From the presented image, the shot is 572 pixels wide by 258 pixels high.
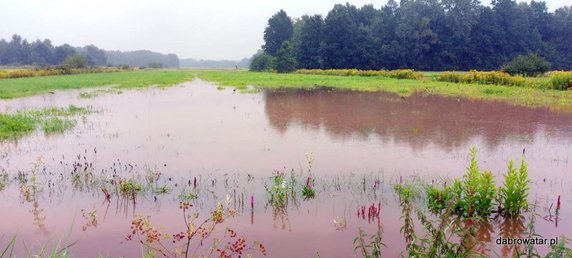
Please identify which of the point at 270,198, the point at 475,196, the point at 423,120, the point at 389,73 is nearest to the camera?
the point at 475,196

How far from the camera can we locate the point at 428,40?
5944 centimetres

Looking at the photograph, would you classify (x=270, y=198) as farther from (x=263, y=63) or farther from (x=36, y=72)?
(x=263, y=63)

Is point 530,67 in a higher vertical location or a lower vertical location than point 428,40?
lower

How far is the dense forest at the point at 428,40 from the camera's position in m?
59.3

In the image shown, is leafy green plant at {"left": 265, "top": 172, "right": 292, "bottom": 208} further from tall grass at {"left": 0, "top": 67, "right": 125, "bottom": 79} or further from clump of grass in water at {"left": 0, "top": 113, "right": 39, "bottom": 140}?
tall grass at {"left": 0, "top": 67, "right": 125, "bottom": 79}

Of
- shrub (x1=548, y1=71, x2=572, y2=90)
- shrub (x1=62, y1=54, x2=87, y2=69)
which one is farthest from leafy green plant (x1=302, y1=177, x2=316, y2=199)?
shrub (x1=62, y1=54, x2=87, y2=69)

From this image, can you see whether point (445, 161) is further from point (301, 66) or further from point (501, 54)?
point (501, 54)

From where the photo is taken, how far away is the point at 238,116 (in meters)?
13.7

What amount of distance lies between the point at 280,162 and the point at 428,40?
57.2 meters

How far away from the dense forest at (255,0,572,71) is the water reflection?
42045 millimetres

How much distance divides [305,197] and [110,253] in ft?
8.42

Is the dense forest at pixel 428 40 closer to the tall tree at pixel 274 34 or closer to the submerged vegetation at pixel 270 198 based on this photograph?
the tall tree at pixel 274 34

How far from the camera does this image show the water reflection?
10087 millimetres

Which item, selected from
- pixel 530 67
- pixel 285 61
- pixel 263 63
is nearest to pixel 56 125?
pixel 530 67
